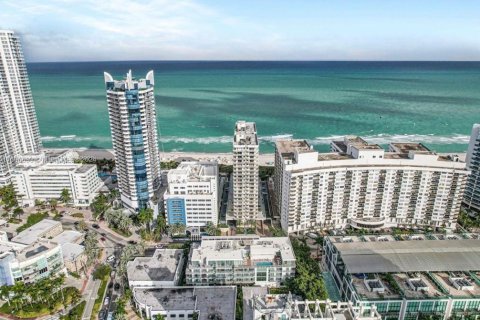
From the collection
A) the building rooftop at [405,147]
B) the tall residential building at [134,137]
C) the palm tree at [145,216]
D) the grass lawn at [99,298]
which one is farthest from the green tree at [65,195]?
the building rooftop at [405,147]

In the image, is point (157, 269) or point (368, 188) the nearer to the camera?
point (157, 269)

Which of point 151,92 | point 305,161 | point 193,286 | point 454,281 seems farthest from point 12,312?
point 454,281

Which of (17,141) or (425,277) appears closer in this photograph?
(425,277)

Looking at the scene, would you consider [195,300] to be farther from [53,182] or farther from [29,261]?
[53,182]

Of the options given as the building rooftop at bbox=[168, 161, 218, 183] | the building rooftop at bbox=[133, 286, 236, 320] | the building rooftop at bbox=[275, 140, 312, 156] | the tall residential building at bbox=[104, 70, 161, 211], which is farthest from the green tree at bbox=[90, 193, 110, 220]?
the building rooftop at bbox=[275, 140, 312, 156]

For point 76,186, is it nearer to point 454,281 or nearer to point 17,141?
point 17,141

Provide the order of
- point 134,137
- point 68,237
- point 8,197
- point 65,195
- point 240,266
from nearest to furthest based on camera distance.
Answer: point 240,266, point 68,237, point 134,137, point 8,197, point 65,195

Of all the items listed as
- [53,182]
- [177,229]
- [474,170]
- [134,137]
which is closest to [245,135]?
[134,137]
